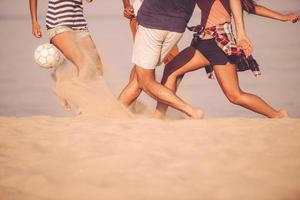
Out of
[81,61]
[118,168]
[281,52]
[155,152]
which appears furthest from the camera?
[281,52]

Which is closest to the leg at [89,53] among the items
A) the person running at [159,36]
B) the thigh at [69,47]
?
the thigh at [69,47]

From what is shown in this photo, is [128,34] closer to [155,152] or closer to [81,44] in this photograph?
[81,44]

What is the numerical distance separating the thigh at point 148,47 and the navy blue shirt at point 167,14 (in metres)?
0.06

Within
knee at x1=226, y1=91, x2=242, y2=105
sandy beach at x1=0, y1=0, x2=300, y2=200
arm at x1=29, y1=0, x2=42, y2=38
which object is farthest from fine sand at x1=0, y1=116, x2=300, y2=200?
arm at x1=29, y1=0, x2=42, y2=38

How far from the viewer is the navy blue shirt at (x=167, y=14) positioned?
4027 millimetres

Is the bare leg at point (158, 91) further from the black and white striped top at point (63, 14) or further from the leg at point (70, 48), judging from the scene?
the black and white striped top at point (63, 14)

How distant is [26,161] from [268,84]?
5.43 m

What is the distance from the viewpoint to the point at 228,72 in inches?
168

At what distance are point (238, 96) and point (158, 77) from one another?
11.2 feet

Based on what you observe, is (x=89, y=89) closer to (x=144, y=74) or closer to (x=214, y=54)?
(x=144, y=74)

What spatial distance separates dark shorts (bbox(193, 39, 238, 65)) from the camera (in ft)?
14.0

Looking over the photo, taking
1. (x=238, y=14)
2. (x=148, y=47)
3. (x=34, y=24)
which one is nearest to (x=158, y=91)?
(x=148, y=47)

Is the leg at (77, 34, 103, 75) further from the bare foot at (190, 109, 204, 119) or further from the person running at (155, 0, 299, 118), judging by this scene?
the bare foot at (190, 109, 204, 119)

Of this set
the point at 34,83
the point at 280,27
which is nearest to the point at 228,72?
the point at 34,83
